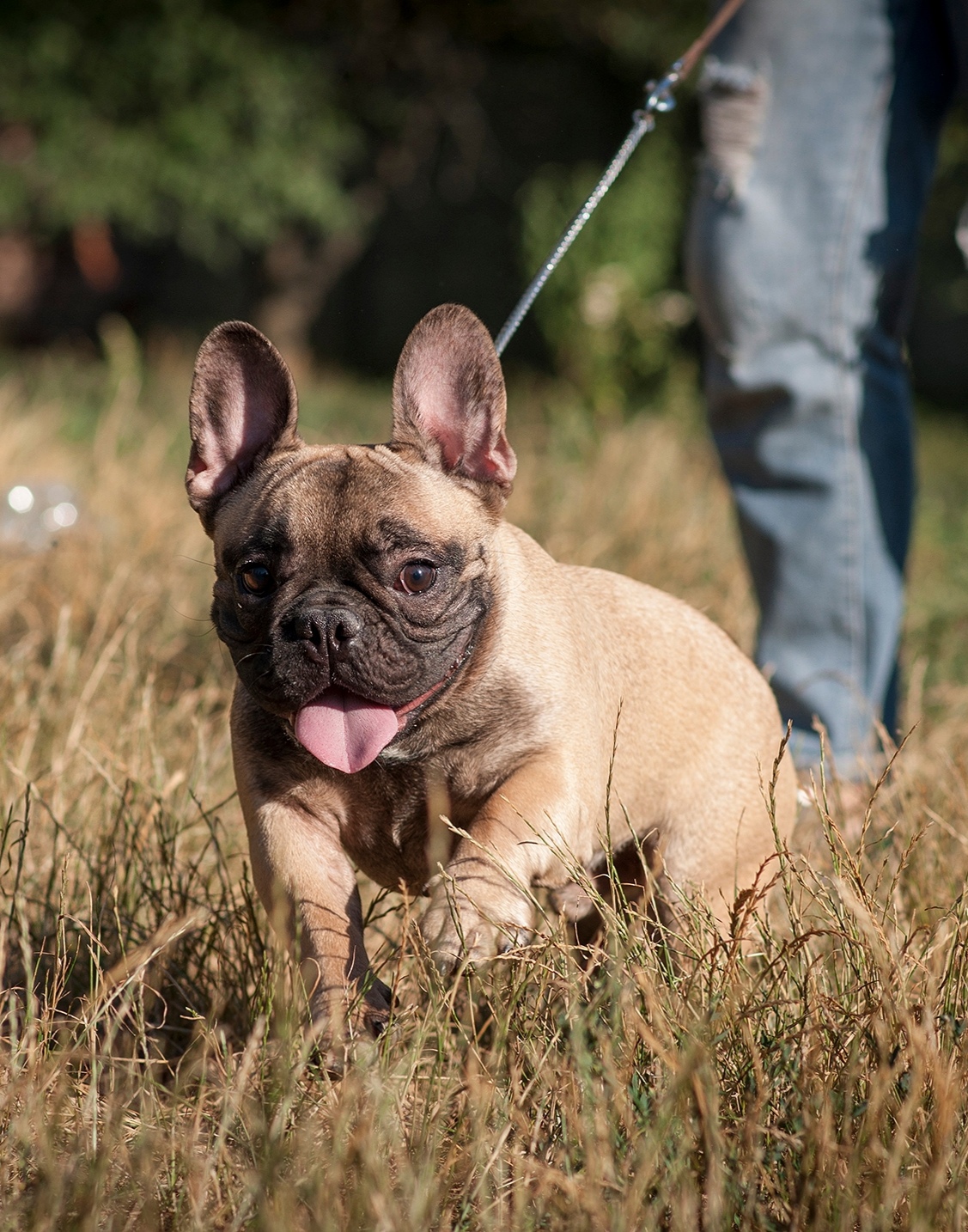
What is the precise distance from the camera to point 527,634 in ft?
8.08

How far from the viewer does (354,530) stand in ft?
7.78

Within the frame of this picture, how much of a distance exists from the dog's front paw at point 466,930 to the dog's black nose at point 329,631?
1.45 ft

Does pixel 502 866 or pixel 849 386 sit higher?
pixel 849 386

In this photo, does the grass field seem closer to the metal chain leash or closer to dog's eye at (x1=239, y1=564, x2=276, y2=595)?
dog's eye at (x1=239, y1=564, x2=276, y2=595)

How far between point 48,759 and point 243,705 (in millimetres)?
998

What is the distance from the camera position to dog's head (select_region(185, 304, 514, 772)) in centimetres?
226

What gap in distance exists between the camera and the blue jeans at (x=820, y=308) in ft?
11.3

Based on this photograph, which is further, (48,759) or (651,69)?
(651,69)

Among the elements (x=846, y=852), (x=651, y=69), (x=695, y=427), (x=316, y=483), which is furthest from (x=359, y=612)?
(x=651, y=69)

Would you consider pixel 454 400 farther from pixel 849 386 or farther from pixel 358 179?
pixel 358 179

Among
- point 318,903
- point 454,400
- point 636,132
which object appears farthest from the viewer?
point 636,132

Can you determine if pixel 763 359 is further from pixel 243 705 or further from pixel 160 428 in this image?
pixel 160 428

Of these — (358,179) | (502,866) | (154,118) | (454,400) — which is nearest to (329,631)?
(502,866)

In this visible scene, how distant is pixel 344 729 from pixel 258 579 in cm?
34
